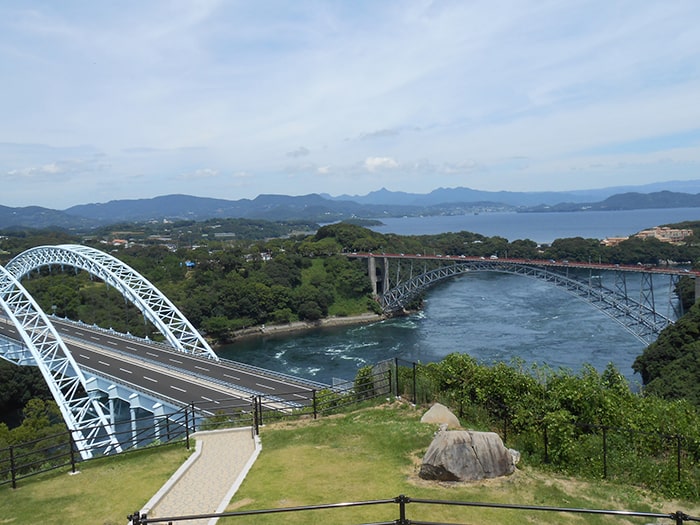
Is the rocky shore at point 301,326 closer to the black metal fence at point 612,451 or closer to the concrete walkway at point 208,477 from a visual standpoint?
the concrete walkway at point 208,477

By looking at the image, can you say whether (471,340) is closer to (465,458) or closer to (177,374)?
(177,374)

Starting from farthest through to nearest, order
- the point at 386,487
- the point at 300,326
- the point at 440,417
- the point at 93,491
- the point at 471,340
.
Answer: the point at 300,326, the point at 471,340, the point at 440,417, the point at 93,491, the point at 386,487

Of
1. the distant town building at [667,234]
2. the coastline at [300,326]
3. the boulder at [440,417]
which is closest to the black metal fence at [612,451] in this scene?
the boulder at [440,417]

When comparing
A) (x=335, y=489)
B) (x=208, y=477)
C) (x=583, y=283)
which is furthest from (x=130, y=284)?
(x=335, y=489)

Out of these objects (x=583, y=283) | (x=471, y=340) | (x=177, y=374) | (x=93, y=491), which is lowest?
(x=471, y=340)

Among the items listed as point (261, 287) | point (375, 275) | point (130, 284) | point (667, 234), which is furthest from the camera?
point (667, 234)

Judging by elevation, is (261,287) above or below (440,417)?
below

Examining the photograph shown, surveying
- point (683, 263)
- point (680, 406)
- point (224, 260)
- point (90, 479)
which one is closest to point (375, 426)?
point (90, 479)
